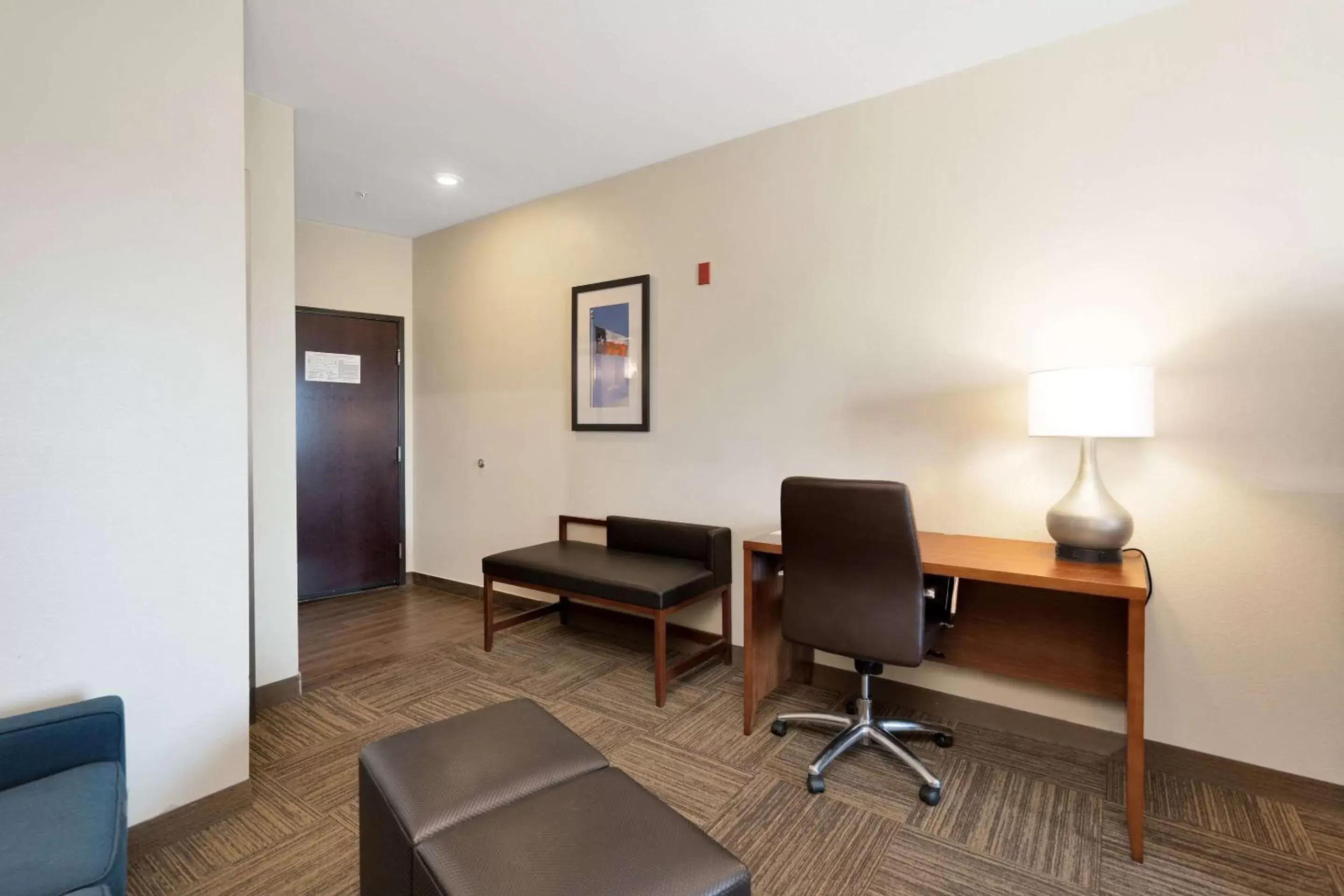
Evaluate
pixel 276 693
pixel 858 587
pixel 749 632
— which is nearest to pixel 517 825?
pixel 858 587

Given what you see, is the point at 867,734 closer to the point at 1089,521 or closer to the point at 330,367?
the point at 1089,521

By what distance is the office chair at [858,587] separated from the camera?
2025 mm

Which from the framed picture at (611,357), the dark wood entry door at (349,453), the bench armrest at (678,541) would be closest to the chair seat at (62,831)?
the bench armrest at (678,541)

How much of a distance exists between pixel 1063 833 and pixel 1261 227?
6.59 feet

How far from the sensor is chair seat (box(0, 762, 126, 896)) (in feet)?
3.65

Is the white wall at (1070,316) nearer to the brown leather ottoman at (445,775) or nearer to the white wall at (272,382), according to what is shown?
the white wall at (272,382)

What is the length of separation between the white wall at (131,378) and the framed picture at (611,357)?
1.96 metres

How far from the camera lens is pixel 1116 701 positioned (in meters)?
2.29

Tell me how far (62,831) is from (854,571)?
2.05 m

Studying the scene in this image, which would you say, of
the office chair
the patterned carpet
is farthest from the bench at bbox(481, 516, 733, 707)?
the office chair

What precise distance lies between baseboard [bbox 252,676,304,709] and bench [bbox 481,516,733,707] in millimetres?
895

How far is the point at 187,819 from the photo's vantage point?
1846mm

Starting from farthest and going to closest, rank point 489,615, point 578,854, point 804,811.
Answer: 1. point 489,615
2. point 804,811
3. point 578,854

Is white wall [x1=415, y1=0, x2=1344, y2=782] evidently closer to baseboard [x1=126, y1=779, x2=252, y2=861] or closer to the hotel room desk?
the hotel room desk
